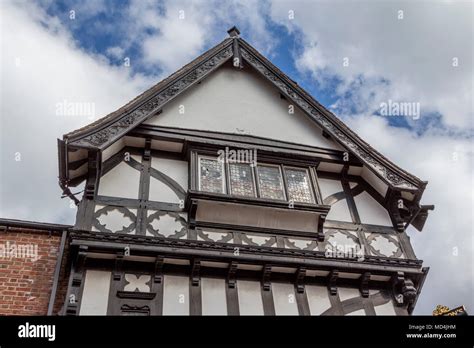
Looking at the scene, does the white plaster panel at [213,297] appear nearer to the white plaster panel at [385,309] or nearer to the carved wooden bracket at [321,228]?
the carved wooden bracket at [321,228]

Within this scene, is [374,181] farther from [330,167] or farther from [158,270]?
[158,270]

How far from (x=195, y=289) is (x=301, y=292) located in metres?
2.08

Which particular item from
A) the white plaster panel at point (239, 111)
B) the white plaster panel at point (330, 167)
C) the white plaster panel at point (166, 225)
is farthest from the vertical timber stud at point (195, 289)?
the white plaster panel at point (330, 167)

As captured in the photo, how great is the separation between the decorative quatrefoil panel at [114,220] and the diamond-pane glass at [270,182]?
2.82 m

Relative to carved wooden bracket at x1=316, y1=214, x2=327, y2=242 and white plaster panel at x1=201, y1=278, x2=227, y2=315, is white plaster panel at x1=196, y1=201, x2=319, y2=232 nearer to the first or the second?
carved wooden bracket at x1=316, y1=214, x2=327, y2=242

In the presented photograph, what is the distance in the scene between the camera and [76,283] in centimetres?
914

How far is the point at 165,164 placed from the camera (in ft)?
38.9

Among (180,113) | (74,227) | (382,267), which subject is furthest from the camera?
(180,113)

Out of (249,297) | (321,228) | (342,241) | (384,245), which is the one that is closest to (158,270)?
(249,297)

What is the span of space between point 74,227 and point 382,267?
6.05m

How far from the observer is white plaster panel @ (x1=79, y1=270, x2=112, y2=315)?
8.98 meters

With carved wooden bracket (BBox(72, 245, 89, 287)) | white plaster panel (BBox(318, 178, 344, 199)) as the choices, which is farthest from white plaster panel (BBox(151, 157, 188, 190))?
white plaster panel (BBox(318, 178, 344, 199))
